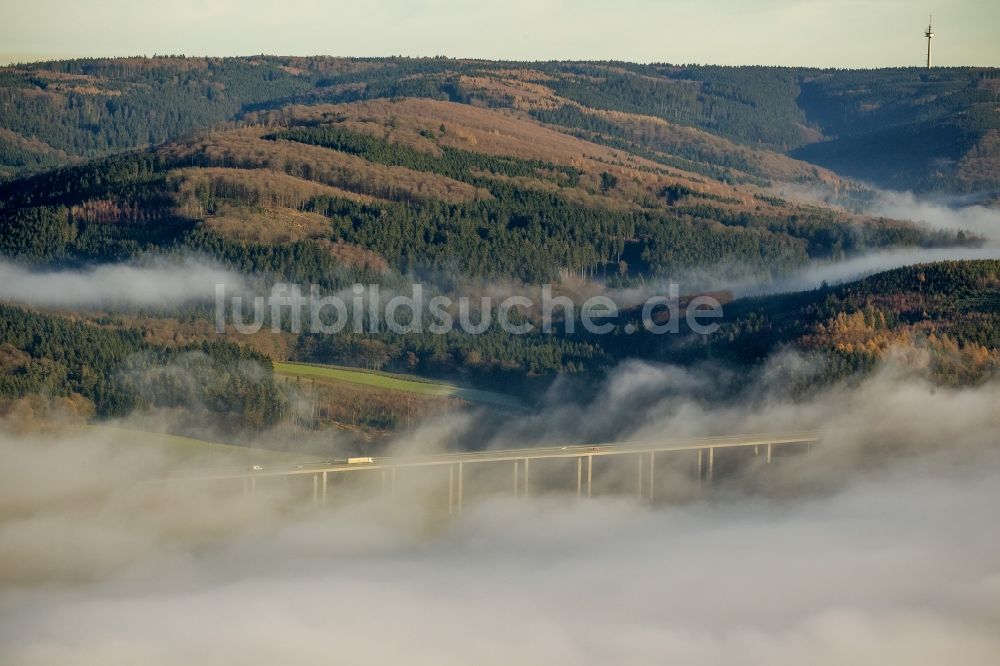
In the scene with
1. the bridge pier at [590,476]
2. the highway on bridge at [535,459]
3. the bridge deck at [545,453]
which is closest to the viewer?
the bridge deck at [545,453]

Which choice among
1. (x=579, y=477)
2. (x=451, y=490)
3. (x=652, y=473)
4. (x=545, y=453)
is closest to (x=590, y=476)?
(x=579, y=477)

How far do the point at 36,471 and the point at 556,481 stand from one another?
146 ft

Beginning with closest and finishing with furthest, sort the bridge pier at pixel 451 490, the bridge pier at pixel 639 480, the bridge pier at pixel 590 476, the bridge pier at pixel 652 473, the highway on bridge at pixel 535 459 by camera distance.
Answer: the highway on bridge at pixel 535 459
the bridge pier at pixel 451 490
the bridge pier at pixel 590 476
the bridge pier at pixel 639 480
the bridge pier at pixel 652 473

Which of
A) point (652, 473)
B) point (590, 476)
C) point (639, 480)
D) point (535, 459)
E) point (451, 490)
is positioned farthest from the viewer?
point (639, 480)

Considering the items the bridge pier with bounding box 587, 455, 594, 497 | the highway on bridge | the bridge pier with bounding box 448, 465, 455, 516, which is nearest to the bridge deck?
the highway on bridge

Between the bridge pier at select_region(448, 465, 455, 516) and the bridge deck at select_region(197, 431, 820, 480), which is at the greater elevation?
the bridge deck at select_region(197, 431, 820, 480)

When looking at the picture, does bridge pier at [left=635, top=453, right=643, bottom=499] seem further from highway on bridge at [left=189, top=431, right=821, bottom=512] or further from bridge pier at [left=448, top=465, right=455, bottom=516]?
bridge pier at [left=448, top=465, right=455, bottom=516]

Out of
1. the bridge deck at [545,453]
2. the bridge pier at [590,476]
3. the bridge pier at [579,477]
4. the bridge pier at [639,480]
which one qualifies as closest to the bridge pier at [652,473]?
the bridge deck at [545,453]

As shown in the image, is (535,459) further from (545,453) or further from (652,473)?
(652,473)

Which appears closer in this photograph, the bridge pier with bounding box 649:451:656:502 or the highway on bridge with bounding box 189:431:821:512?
the highway on bridge with bounding box 189:431:821:512

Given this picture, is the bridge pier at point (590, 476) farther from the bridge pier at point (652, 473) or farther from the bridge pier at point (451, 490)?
the bridge pier at point (451, 490)

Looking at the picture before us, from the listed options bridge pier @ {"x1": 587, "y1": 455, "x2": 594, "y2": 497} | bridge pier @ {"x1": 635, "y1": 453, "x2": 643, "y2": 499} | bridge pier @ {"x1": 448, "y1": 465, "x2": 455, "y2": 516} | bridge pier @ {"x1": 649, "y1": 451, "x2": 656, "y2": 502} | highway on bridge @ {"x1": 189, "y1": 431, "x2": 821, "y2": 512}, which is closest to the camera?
highway on bridge @ {"x1": 189, "y1": 431, "x2": 821, "y2": 512}

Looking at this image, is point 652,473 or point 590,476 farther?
point 652,473

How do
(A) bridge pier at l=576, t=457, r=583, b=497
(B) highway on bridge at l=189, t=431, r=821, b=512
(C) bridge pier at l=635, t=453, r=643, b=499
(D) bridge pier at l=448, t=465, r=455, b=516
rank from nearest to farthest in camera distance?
1. (B) highway on bridge at l=189, t=431, r=821, b=512
2. (D) bridge pier at l=448, t=465, r=455, b=516
3. (A) bridge pier at l=576, t=457, r=583, b=497
4. (C) bridge pier at l=635, t=453, r=643, b=499
